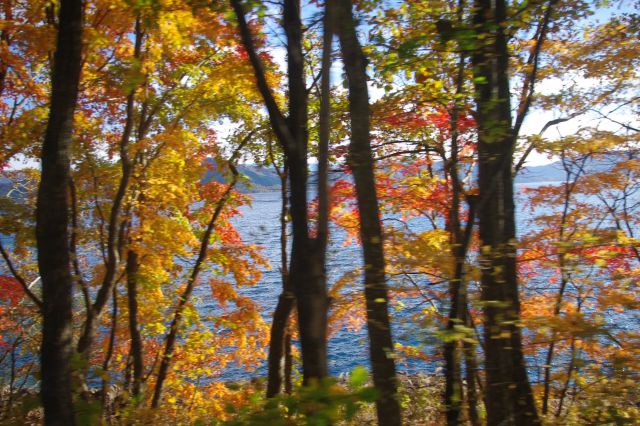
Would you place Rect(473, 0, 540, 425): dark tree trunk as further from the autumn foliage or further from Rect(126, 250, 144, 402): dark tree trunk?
Rect(126, 250, 144, 402): dark tree trunk

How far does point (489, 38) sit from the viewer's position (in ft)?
13.1

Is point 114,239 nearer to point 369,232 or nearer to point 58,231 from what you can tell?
point 58,231

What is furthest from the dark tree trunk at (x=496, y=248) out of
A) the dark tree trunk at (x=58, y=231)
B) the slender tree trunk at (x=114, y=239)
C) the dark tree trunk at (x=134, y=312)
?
the dark tree trunk at (x=134, y=312)

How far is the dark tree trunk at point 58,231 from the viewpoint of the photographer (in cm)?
368

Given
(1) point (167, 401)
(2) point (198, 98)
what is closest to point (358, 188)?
(2) point (198, 98)

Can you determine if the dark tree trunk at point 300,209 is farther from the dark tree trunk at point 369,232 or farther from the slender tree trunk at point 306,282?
the dark tree trunk at point 369,232

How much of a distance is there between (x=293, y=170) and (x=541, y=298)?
7.95 m

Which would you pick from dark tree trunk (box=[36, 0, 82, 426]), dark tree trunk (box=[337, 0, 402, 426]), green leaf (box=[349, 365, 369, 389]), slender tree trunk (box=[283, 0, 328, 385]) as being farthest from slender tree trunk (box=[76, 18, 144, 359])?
green leaf (box=[349, 365, 369, 389])

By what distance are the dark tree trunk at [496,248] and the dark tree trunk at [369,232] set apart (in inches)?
31.3

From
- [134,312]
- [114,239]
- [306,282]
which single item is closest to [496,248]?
[306,282]

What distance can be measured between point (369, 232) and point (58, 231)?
264 cm

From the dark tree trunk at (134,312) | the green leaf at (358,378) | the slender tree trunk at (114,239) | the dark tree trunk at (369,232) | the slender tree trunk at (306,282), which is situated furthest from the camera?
the dark tree trunk at (134,312)

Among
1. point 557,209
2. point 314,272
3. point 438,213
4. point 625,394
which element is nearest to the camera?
point 314,272

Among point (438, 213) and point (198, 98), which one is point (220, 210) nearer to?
point (198, 98)
